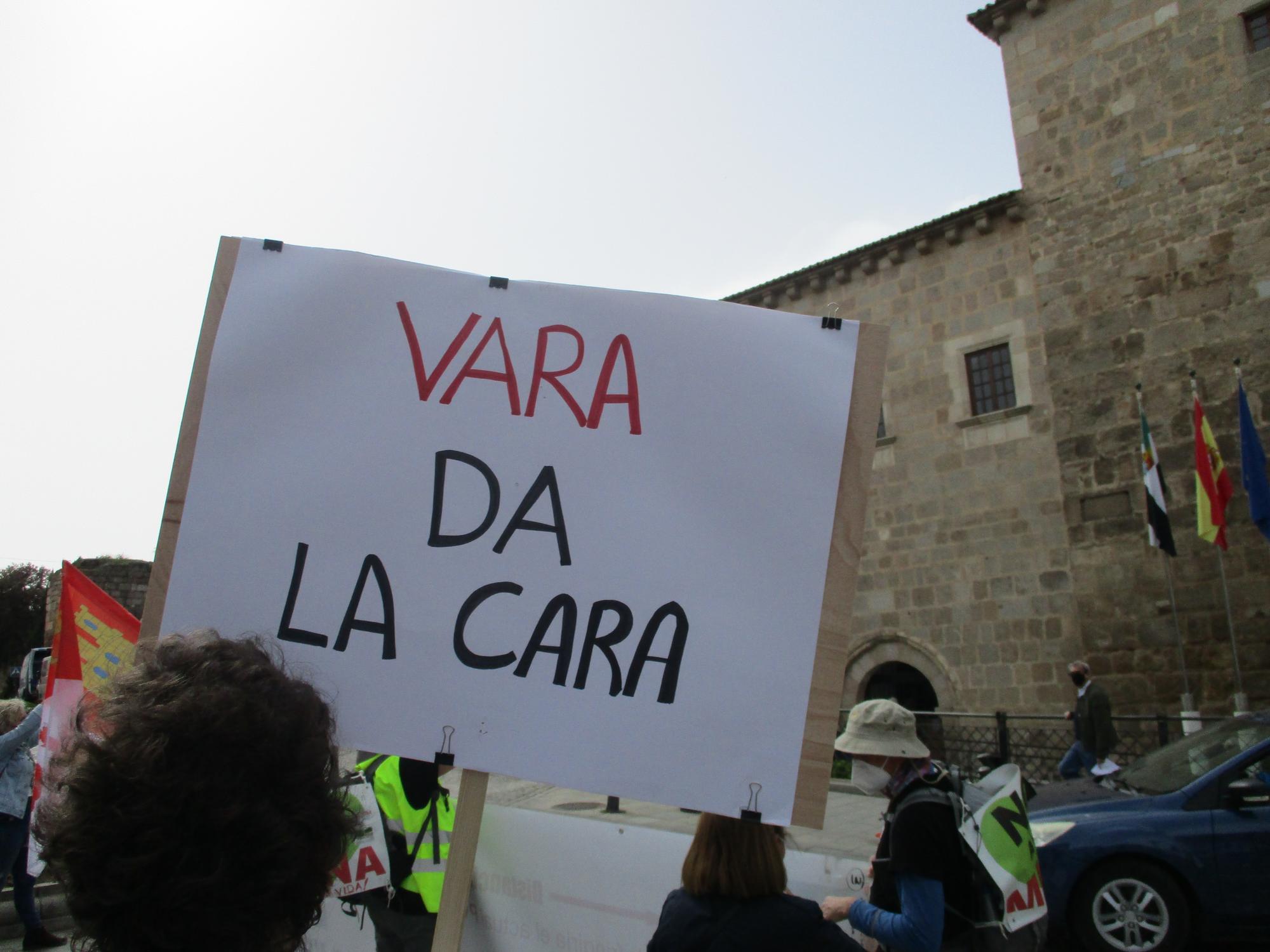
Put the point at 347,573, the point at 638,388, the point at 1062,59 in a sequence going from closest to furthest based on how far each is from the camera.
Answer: the point at 347,573, the point at 638,388, the point at 1062,59

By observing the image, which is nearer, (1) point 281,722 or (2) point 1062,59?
(1) point 281,722

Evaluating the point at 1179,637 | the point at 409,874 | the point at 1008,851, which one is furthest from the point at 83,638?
the point at 1179,637

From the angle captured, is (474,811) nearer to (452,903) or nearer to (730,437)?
(452,903)

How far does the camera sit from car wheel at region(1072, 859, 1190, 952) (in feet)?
17.4

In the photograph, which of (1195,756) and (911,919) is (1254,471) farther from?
(911,919)

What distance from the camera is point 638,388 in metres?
2.11

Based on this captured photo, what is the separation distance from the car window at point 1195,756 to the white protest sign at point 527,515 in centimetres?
507

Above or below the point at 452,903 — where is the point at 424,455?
above

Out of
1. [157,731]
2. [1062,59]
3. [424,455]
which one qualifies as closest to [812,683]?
[424,455]

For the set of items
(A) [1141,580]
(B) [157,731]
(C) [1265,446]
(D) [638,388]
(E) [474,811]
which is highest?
(C) [1265,446]

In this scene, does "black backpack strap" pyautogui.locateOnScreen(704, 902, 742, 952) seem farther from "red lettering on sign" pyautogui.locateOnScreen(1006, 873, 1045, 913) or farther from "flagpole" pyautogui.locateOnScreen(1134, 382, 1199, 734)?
"flagpole" pyautogui.locateOnScreen(1134, 382, 1199, 734)

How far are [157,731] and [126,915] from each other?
8.0 inches

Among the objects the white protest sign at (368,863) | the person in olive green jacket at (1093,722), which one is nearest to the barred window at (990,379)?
the person in olive green jacket at (1093,722)

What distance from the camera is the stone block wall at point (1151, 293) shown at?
35.7 feet
